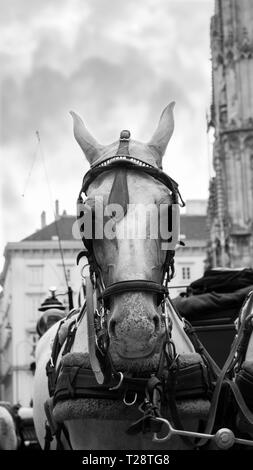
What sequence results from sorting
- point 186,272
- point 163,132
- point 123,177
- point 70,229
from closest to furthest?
1. point 123,177
2. point 163,132
3. point 70,229
4. point 186,272

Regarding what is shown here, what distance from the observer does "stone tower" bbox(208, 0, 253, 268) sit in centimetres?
4472

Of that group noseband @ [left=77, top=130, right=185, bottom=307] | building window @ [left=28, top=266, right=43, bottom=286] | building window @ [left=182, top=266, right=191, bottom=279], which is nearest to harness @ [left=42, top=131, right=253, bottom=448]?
noseband @ [left=77, top=130, right=185, bottom=307]

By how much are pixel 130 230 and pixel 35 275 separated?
62.2 metres

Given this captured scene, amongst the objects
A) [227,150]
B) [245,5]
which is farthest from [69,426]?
[245,5]

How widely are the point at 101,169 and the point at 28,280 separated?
204 feet

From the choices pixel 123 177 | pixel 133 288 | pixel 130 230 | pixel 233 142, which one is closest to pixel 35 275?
pixel 233 142

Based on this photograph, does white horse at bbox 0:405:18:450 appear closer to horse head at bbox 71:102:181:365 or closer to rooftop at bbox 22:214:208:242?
horse head at bbox 71:102:181:365

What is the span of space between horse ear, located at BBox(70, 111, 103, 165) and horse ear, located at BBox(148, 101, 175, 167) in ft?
1.11

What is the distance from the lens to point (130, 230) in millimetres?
5457

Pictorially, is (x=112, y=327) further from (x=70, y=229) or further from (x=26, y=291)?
(x=26, y=291)

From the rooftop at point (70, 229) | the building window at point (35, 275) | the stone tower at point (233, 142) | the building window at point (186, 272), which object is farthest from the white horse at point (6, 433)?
the building window at point (186, 272)

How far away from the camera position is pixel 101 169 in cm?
578

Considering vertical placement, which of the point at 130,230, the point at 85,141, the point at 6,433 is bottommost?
the point at 6,433
